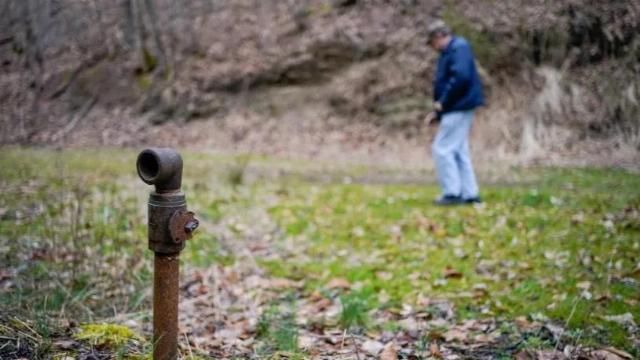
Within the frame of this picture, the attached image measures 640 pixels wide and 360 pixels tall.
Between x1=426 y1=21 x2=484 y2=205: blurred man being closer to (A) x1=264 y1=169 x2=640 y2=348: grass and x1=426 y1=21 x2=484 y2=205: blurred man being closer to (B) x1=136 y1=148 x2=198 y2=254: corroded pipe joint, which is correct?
(A) x1=264 y1=169 x2=640 y2=348: grass

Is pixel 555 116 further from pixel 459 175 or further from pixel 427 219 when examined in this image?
pixel 427 219

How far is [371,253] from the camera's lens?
486 cm

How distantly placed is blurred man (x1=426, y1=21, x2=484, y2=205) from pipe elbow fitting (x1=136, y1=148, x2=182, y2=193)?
4677 millimetres

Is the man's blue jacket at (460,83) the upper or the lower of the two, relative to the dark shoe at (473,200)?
upper

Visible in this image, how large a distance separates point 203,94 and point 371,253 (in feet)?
37.5

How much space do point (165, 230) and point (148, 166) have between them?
0.82 ft

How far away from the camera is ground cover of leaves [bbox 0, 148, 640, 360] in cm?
283

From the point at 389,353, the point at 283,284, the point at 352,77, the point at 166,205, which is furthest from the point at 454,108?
the point at 352,77

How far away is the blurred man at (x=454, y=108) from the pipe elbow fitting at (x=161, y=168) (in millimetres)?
4677

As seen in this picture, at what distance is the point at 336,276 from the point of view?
4.31m

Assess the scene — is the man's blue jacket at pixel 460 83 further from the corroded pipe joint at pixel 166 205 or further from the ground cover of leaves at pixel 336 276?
the corroded pipe joint at pixel 166 205

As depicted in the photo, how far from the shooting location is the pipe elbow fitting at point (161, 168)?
2.07 meters

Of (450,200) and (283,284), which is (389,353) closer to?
(283,284)

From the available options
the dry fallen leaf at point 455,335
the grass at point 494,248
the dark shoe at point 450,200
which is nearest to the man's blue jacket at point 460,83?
the dark shoe at point 450,200
